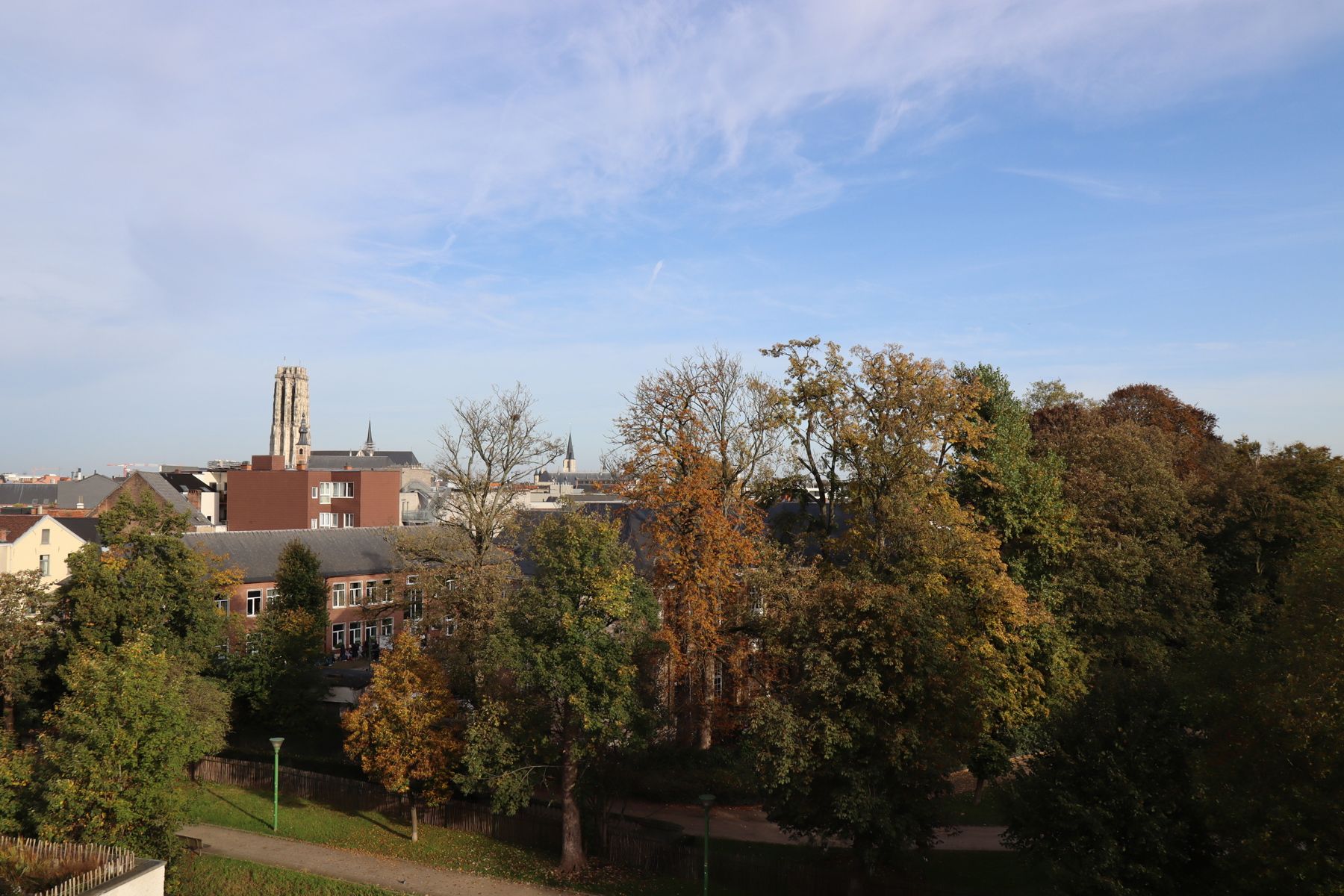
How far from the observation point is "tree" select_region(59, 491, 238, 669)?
33.7 m

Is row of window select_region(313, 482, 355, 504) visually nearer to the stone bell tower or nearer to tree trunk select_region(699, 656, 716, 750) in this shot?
tree trunk select_region(699, 656, 716, 750)

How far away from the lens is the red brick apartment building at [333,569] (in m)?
53.1

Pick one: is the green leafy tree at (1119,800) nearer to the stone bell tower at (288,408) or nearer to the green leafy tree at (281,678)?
the green leafy tree at (281,678)

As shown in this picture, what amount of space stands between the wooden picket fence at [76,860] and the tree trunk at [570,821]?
413 inches

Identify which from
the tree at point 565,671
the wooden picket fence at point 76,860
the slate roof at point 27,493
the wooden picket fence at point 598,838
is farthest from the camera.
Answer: the slate roof at point 27,493

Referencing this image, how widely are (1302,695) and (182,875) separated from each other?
2620 cm

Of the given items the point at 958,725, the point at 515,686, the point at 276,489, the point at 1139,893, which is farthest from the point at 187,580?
the point at 276,489

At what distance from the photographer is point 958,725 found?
72.5 feet

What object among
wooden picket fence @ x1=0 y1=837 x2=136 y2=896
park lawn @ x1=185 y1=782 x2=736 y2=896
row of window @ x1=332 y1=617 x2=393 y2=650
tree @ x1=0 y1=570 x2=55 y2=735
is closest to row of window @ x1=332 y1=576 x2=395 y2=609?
row of window @ x1=332 y1=617 x2=393 y2=650

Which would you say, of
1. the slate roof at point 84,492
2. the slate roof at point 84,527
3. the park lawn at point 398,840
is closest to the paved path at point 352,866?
the park lawn at point 398,840

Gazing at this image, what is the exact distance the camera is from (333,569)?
57375 mm

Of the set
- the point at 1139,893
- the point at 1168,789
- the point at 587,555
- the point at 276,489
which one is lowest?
the point at 1139,893

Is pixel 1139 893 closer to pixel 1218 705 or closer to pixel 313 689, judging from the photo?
pixel 1218 705

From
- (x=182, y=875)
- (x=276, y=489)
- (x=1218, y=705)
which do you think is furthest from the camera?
(x=276, y=489)
